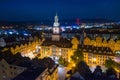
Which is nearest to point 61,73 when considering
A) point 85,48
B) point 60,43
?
point 85,48

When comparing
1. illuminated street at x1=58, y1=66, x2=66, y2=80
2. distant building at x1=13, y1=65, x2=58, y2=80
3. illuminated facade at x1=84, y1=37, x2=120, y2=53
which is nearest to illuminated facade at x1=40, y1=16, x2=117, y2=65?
illuminated facade at x1=84, y1=37, x2=120, y2=53

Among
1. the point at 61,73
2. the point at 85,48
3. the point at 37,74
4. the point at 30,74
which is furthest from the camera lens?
the point at 85,48

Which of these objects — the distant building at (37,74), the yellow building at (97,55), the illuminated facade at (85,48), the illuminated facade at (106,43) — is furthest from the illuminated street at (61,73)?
the illuminated facade at (106,43)

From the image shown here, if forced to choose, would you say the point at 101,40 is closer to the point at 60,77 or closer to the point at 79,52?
the point at 79,52

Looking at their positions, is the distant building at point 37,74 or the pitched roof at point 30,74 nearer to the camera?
the pitched roof at point 30,74

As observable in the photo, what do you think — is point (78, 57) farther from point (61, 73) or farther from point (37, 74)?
point (37, 74)

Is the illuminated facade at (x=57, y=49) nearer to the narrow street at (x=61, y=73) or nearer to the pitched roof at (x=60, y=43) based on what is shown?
the pitched roof at (x=60, y=43)

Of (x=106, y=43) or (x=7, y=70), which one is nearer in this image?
(x=7, y=70)

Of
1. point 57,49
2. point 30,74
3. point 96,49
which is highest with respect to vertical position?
point 96,49

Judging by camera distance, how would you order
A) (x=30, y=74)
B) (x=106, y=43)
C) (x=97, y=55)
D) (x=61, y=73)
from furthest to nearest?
(x=106, y=43), (x=97, y=55), (x=61, y=73), (x=30, y=74)
